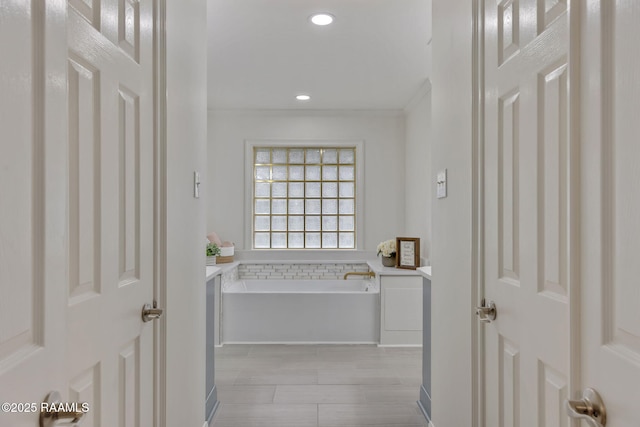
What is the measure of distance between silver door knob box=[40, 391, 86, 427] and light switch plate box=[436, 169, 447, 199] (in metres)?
1.58

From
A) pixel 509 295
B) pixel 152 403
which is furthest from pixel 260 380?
pixel 509 295

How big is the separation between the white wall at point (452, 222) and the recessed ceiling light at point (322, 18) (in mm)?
866

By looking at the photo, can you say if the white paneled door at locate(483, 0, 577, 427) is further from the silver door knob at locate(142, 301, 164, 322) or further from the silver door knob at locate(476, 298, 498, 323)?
the silver door knob at locate(142, 301, 164, 322)

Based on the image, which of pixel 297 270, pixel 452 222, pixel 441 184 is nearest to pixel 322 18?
pixel 441 184

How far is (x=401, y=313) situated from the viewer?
3924 millimetres

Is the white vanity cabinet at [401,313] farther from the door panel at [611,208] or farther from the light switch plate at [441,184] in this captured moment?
the door panel at [611,208]

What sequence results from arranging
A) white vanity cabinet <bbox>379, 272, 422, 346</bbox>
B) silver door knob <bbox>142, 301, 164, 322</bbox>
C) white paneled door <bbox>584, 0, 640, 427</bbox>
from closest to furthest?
Answer: 1. white paneled door <bbox>584, 0, 640, 427</bbox>
2. silver door knob <bbox>142, 301, 164, 322</bbox>
3. white vanity cabinet <bbox>379, 272, 422, 346</bbox>

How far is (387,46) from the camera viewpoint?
3.21 m

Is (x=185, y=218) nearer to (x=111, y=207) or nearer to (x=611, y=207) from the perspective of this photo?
(x=111, y=207)

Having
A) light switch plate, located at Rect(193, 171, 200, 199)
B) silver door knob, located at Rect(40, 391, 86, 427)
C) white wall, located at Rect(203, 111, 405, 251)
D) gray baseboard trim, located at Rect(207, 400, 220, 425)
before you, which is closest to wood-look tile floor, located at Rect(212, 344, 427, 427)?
gray baseboard trim, located at Rect(207, 400, 220, 425)

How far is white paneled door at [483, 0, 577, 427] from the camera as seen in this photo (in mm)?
1031

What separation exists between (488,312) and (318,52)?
2.57m

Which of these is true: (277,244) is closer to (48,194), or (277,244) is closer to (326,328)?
(326,328)

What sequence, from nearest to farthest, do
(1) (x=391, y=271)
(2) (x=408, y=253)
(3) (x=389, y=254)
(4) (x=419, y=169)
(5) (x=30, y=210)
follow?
1. (5) (x=30, y=210)
2. (1) (x=391, y=271)
3. (2) (x=408, y=253)
4. (3) (x=389, y=254)
5. (4) (x=419, y=169)
